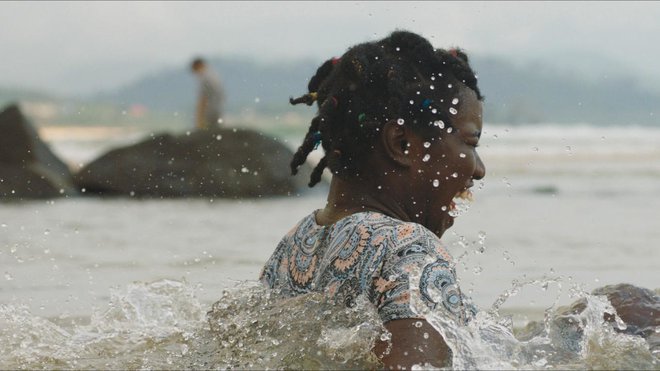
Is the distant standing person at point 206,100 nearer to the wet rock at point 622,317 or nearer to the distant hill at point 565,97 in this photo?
the wet rock at point 622,317

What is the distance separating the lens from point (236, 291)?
370 centimetres

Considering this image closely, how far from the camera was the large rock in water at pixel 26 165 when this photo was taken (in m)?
13.4

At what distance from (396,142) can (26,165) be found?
11495 millimetres

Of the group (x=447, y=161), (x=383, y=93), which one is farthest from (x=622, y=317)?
(x=383, y=93)

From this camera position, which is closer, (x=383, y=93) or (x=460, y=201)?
(x=383, y=93)

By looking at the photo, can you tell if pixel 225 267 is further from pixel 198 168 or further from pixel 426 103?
pixel 198 168

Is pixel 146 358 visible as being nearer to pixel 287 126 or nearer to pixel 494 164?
pixel 494 164

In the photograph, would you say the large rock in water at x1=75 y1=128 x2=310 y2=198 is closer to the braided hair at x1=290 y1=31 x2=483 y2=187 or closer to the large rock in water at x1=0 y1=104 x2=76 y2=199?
the large rock in water at x1=0 y1=104 x2=76 y2=199

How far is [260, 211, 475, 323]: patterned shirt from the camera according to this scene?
292cm

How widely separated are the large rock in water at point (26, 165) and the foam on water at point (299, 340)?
30.9 ft

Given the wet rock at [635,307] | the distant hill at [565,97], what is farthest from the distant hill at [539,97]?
the wet rock at [635,307]

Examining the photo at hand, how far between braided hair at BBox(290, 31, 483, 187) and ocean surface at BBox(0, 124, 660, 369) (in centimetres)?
51

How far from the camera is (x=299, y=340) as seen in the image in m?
3.29

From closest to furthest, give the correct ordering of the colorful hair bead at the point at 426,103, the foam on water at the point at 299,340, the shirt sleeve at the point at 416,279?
the shirt sleeve at the point at 416,279 → the foam on water at the point at 299,340 → the colorful hair bead at the point at 426,103
